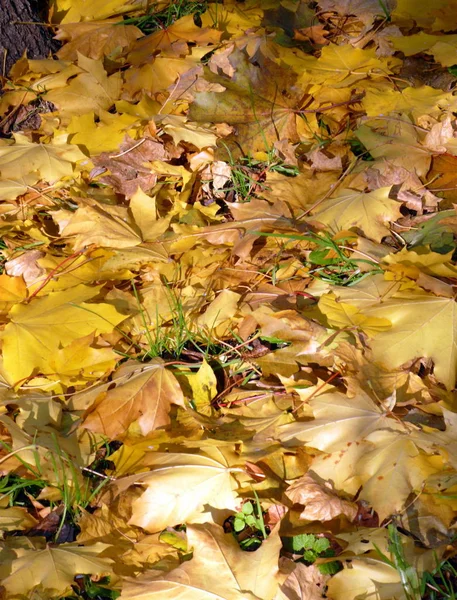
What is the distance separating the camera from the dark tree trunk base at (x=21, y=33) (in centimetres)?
254

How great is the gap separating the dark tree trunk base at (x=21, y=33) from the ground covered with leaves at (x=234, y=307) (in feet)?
0.25

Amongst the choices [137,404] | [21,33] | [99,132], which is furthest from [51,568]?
[21,33]

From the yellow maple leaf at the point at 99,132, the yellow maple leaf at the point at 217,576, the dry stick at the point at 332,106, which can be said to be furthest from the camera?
the yellow maple leaf at the point at 99,132

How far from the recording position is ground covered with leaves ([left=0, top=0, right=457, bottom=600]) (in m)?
1.26

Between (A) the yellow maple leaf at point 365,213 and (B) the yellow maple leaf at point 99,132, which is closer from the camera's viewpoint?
(A) the yellow maple leaf at point 365,213

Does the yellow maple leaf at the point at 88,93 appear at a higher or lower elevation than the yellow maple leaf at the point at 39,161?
higher

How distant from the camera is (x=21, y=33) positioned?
260cm

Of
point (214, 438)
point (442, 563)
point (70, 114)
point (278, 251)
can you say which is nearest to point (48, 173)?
point (70, 114)

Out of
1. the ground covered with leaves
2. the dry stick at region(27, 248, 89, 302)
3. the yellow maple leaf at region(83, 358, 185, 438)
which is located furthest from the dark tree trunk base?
the yellow maple leaf at region(83, 358, 185, 438)

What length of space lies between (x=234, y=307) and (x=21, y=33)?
1672mm

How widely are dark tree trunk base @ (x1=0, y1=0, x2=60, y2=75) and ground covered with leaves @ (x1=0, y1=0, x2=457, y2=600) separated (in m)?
0.08

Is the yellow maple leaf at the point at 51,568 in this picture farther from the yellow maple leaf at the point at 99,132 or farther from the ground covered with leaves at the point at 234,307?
the yellow maple leaf at the point at 99,132

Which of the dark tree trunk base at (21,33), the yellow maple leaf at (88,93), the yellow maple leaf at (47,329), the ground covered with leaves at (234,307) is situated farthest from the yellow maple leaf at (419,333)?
the dark tree trunk base at (21,33)

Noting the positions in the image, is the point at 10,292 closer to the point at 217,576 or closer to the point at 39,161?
the point at 39,161
